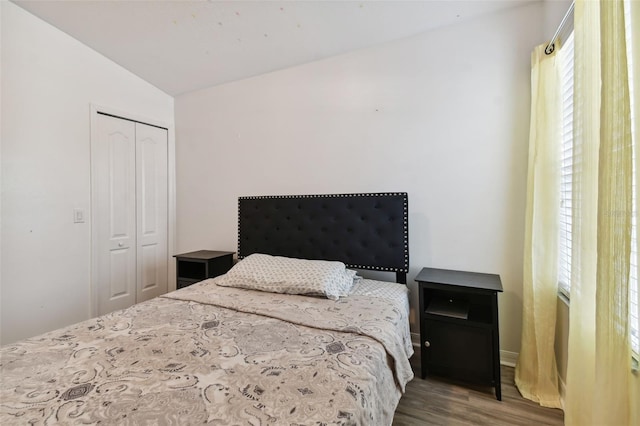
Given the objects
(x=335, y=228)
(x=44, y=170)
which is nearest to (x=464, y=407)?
(x=335, y=228)

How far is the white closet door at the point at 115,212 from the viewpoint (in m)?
2.73

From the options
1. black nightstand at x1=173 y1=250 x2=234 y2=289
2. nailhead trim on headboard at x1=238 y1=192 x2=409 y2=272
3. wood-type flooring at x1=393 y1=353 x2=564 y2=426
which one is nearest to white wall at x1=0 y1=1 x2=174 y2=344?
black nightstand at x1=173 y1=250 x2=234 y2=289

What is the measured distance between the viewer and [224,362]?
3.49 ft

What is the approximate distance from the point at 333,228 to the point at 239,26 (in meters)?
1.79

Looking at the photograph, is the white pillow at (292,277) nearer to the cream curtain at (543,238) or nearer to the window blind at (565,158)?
the cream curtain at (543,238)

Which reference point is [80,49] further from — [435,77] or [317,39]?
[435,77]

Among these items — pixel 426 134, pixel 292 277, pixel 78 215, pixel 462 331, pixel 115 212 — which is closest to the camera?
pixel 462 331

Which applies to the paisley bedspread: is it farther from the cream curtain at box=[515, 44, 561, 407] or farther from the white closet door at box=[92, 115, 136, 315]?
the white closet door at box=[92, 115, 136, 315]

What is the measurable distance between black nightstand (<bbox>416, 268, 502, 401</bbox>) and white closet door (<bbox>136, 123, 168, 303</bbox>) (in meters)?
2.88

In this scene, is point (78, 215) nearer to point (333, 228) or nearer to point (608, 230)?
point (333, 228)

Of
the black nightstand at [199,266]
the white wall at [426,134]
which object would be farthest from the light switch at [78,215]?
the white wall at [426,134]

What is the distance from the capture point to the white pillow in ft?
6.09

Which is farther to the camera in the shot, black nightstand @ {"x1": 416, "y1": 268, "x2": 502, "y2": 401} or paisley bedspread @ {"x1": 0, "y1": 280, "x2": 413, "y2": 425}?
black nightstand @ {"x1": 416, "y1": 268, "x2": 502, "y2": 401}

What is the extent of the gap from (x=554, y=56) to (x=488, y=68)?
44cm
